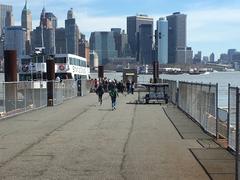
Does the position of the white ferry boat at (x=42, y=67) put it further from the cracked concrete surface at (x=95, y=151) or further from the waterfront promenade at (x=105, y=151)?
the cracked concrete surface at (x=95, y=151)

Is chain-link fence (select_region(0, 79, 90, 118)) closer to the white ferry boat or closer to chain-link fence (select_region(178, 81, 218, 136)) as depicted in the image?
chain-link fence (select_region(178, 81, 218, 136))

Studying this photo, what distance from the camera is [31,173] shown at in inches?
405

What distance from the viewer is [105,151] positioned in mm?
13375

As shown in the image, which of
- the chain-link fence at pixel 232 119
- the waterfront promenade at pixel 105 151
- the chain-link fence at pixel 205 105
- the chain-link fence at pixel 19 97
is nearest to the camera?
the waterfront promenade at pixel 105 151

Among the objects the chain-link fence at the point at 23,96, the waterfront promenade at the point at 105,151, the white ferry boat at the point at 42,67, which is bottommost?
the waterfront promenade at the point at 105,151

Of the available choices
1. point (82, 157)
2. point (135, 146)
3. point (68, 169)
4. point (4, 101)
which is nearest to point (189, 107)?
point (4, 101)

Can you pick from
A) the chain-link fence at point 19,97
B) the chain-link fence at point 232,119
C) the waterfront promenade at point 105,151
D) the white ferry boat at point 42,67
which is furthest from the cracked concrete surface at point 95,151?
the white ferry boat at point 42,67

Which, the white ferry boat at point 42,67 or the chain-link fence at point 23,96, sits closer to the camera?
the chain-link fence at point 23,96

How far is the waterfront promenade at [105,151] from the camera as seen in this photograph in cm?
1027

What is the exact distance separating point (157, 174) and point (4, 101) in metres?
15.7

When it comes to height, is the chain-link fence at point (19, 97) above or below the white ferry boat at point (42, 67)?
below

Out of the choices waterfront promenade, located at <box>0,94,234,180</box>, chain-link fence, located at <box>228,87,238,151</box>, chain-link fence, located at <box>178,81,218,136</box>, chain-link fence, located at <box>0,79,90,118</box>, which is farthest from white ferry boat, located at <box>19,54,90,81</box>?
chain-link fence, located at <box>228,87,238,151</box>

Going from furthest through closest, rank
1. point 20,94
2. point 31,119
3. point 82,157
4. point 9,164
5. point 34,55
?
point 34,55, point 20,94, point 31,119, point 82,157, point 9,164

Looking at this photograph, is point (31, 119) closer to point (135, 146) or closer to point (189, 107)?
point (189, 107)
